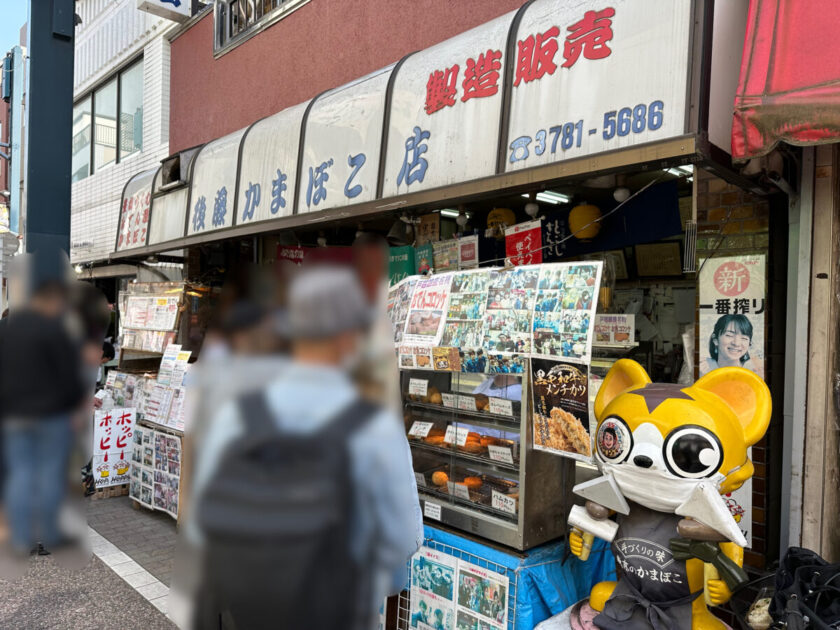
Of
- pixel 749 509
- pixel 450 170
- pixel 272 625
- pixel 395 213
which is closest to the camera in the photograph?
pixel 272 625

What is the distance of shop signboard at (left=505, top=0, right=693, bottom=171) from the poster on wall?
1.13 m

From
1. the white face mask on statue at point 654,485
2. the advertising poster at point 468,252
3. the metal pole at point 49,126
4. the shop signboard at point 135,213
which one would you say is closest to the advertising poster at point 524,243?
the advertising poster at point 468,252

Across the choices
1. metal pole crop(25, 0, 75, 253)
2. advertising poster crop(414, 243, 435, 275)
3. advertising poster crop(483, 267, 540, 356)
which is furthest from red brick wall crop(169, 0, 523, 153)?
metal pole crop(25, 0, 75, 253)

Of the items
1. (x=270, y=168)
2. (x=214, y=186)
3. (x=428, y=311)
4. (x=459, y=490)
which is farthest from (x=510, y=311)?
(x=214, y=186)

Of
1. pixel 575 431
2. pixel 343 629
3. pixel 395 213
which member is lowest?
pixel 575 431

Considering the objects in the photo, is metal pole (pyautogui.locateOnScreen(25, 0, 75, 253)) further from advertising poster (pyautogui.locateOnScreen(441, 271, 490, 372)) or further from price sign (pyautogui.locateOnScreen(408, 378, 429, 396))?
price sign (pyautogui.locateOnScreen(408, 378, 429, 396))

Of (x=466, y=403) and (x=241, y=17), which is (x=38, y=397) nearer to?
(x=466, y=403)

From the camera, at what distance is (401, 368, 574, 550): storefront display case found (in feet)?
11.2

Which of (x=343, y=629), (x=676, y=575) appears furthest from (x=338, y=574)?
(x=676, y=575)

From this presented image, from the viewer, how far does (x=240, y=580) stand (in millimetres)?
644

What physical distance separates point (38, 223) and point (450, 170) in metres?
3.55

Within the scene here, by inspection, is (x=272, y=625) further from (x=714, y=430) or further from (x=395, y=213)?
(x=395, y=213)

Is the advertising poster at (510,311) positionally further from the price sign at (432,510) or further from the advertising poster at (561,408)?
the price sign at (432,510)

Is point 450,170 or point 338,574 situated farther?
point 450,170
